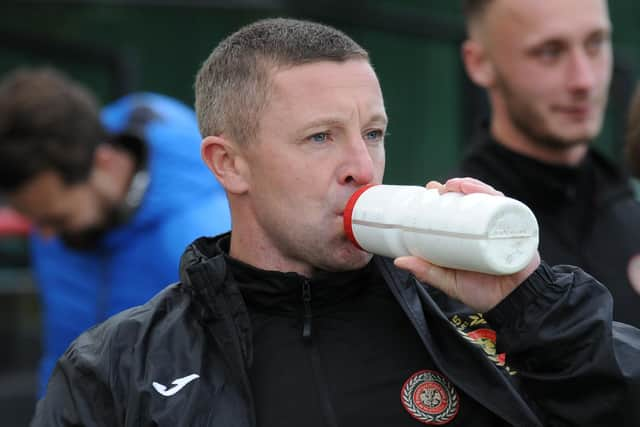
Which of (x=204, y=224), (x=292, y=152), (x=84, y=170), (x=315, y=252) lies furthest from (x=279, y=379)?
(x=84, y=170)

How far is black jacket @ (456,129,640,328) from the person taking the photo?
10.9ft

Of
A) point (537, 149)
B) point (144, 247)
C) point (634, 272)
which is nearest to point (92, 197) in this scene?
point (144, 247)

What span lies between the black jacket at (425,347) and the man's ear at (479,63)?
148 cm

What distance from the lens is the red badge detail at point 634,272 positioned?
10.5 feet

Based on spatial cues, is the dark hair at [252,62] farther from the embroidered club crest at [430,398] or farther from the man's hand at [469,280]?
the embroidered club crest at [430,398]

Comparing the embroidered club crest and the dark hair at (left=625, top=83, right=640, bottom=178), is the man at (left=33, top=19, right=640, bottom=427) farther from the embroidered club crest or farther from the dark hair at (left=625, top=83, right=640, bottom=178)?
the dark hair at (left=625, top=83, right=640, bottom=178)

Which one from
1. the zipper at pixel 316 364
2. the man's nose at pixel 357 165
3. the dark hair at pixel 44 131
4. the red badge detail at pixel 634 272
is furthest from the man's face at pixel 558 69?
the dark hair at pixel 44 131

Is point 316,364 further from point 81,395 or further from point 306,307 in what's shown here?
point 81,395

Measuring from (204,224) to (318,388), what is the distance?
1.91 metres

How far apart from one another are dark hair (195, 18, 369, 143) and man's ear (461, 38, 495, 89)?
1.35m

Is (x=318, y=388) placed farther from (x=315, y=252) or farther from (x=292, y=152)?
(x=292, y=152)

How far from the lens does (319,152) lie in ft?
7.70

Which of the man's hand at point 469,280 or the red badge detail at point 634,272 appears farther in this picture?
the red badge detail at point 634,272

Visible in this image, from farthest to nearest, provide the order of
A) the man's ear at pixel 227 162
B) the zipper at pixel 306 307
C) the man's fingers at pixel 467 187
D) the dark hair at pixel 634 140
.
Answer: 1. the dark hair at pixel 634 140
2. the man's ear at pixel 227 162
3. the zipper at pixel 306 307
4. the man's fingers at pixel 467 187
